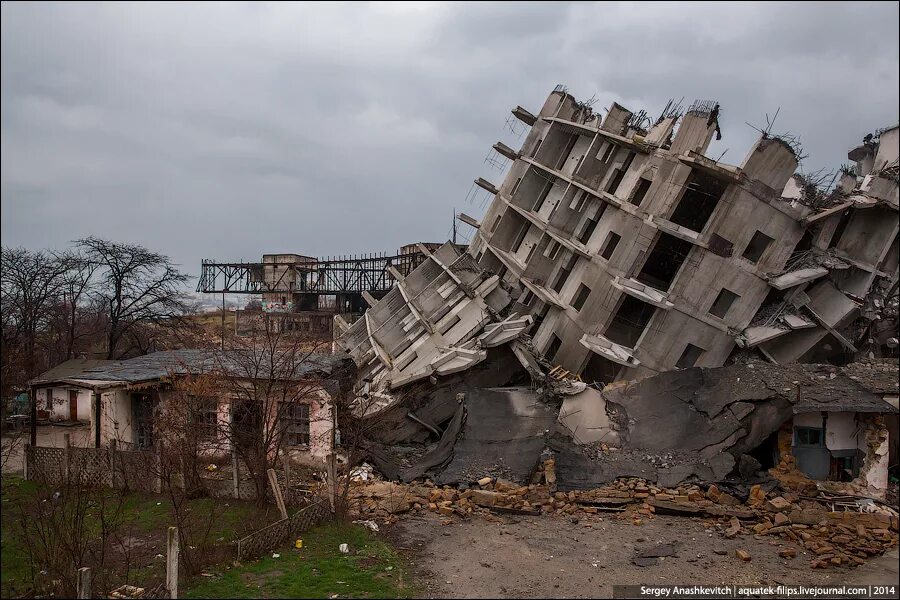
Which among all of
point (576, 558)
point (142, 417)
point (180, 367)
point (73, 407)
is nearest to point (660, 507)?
point (576, 558)

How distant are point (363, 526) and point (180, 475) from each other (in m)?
5.59

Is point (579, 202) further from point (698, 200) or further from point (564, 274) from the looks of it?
point (698, 200)

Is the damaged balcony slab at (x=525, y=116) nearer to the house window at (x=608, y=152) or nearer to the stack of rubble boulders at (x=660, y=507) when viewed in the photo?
the house window at (x=608, y=152)

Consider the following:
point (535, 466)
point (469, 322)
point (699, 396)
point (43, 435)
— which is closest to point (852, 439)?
point (699, 396)

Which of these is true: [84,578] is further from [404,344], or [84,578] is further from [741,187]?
[741,187]

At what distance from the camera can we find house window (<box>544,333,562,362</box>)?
25078 millimetres

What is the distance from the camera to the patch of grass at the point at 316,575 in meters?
10.2

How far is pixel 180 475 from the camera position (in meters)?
15.9

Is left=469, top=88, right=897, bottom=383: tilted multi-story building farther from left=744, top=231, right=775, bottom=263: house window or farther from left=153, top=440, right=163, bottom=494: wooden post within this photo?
left=153, top=440, right=163, bottom=494: wooden post

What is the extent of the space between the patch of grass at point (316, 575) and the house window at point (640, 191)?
53.8ft

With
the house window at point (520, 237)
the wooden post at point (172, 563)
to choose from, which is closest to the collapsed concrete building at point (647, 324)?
the house window at point (520, 237)

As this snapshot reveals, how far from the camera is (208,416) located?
794 inches

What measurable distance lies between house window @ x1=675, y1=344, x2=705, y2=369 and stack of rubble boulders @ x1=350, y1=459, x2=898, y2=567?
289 inches

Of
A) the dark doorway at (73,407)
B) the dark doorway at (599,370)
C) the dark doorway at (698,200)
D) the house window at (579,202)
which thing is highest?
the house window at (579,202)
